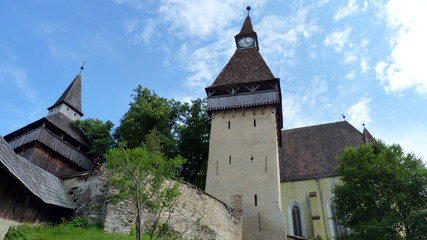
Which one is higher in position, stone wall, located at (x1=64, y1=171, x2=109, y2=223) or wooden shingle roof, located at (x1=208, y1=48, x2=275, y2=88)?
wooden shingle roof, located at (x1=208, y1=48, x2=275, y2=88)

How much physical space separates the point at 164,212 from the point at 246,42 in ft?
61.5

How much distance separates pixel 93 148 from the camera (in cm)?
2480

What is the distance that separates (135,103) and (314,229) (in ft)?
52.5

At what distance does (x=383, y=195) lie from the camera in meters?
13.8

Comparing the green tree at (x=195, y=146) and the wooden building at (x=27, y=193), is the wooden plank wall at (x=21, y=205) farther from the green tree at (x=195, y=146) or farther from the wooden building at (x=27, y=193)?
the green tree at (x=195, y=146)

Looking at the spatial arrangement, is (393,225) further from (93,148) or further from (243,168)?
(93,148)

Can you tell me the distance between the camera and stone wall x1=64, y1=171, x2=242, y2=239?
1130 centimetres

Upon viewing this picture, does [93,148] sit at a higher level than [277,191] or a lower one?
higher

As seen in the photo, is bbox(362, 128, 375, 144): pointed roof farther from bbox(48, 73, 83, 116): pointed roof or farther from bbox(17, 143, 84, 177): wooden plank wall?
bbox(48, 73, 83, 116): pointed roof

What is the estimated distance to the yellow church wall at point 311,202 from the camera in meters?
20.8

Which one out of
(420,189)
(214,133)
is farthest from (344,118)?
(420,189)

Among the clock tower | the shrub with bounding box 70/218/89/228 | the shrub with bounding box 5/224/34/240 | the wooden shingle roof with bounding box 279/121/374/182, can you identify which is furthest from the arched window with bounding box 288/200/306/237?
the shrub with bounding box 5/224/34/240

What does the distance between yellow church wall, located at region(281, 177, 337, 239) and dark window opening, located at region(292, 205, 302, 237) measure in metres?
0.21

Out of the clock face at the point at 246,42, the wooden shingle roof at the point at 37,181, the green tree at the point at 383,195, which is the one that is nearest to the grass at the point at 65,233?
the wooden shingle roof at the point at 37,181
